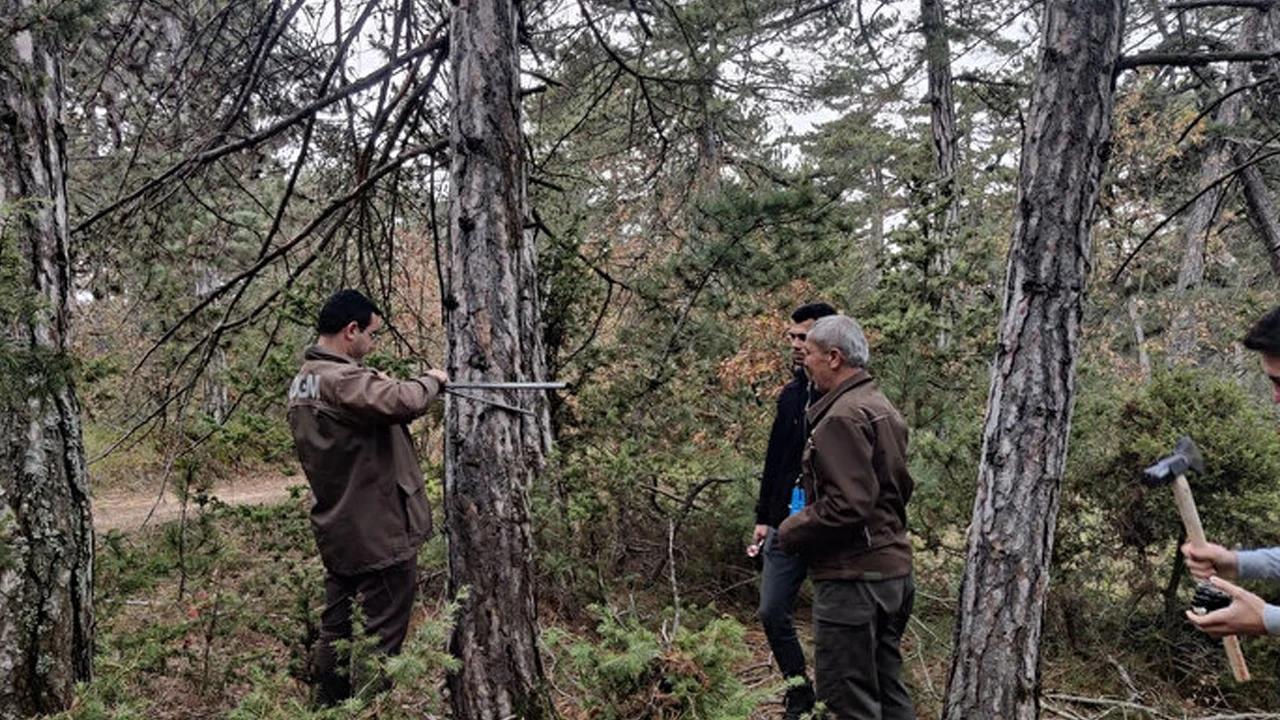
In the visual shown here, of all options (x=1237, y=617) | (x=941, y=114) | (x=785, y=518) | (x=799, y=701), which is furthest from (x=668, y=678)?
(x=941, y=114)

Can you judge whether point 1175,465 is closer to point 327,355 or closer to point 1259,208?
point 327,355

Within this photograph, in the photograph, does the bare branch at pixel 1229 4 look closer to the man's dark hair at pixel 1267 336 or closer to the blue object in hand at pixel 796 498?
the man's dark hair at pixel 1267 336

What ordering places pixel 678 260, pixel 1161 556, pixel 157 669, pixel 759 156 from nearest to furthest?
pixel 157 669, pixel 1161 556, pixel 678 260, pixel 759 156

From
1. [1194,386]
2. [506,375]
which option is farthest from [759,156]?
[506,375]

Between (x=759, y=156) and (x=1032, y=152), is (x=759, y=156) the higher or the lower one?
the higher one

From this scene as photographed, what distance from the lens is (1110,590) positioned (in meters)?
5.46

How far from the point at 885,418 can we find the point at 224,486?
1032 cm

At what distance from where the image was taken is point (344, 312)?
140 inches

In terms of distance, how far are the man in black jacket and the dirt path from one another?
509 cm

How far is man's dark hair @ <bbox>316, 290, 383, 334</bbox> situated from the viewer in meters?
3.55

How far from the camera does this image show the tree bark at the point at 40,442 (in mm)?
2777

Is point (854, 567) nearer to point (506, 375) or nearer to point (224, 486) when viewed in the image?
point (506, 375)

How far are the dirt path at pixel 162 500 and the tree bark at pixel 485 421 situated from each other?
483cm

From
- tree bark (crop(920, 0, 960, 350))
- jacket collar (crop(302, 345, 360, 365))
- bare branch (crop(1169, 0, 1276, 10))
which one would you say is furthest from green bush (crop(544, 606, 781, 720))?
tree bark (crop(920, 0, 960, 350))
